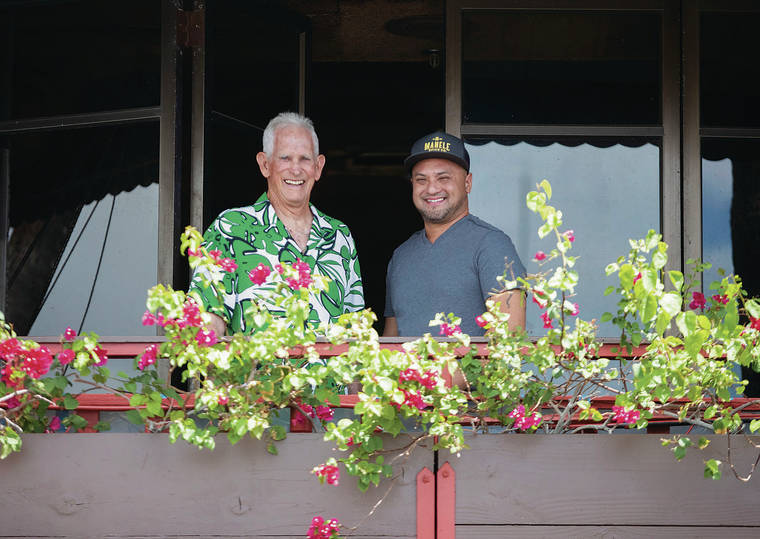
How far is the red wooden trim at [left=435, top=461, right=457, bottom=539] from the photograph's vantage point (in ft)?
8.84

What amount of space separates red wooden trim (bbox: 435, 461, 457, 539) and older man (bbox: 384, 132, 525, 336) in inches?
32.8

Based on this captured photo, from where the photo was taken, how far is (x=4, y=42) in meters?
4.54

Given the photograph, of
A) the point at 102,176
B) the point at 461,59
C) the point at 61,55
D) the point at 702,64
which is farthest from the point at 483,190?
the point at 61,55

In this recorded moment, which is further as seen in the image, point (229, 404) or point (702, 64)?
point (702, 64)

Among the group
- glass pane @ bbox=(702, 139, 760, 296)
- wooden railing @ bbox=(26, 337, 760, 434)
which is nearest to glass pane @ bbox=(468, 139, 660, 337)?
glass pane @ bbox=(702, 139, 760, 296)

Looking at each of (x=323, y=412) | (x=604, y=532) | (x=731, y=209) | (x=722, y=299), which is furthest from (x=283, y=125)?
(x=731, y=209)

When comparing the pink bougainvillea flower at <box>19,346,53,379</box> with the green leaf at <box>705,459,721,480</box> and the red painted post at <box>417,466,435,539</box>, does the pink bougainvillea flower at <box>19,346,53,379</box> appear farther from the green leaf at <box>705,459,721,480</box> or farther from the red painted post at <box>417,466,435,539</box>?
the green leaf at <box>705,459,721,480</box>

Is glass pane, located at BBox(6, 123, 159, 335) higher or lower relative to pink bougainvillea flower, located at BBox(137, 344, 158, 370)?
higher

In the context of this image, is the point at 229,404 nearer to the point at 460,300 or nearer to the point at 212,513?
the point at 212,513

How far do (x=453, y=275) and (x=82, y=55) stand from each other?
6.38ft

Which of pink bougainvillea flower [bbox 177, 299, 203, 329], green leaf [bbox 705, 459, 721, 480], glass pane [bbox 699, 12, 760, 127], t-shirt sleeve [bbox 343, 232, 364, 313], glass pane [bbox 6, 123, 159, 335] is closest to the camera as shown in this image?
pink bougainvillea flower [bbox 177, 299, 203, 329]

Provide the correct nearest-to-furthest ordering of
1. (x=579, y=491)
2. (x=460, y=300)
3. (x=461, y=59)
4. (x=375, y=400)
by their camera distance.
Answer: (x=375, y=400) < (x=579, y=491) < (x=460, y=300) < (x=461, y=59)

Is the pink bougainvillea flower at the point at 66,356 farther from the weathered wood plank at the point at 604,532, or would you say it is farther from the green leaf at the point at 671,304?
the green leaf at the point at 671,304

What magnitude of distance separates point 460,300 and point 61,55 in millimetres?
2104
